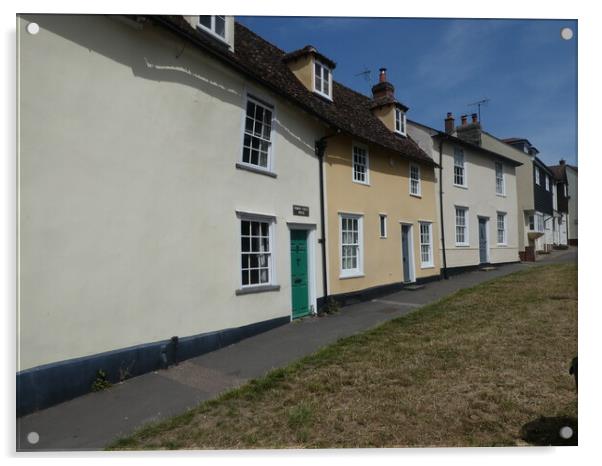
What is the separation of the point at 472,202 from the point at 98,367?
494 inches

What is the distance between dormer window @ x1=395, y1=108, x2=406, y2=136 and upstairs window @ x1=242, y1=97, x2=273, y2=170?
664 centimetres

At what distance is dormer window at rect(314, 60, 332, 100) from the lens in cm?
977

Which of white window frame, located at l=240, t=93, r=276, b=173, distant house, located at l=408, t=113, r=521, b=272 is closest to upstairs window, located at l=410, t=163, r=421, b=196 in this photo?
distant house, located at l=408, t=113, r=521, b=272

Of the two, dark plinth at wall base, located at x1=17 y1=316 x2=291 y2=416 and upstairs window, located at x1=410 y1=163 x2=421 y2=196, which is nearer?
dark plinth at wall base, located at x1=17 y1=316 x2=291 y2=416

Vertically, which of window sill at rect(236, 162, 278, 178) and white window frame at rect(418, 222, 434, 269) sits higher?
window sill at rect(236, 162, 278, 178)

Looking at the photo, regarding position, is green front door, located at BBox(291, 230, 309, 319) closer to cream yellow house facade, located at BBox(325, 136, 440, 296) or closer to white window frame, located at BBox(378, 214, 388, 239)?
cream yellow house facade, located at BBox(325, 136, 440, 296)

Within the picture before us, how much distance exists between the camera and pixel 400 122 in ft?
42.3

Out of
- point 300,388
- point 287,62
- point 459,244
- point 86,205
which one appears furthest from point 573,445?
point 459,244

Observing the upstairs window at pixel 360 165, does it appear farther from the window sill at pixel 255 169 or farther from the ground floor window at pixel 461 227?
the ground floor window at pixel 461 227

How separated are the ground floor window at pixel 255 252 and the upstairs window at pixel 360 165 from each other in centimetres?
372

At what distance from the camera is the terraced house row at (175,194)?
3.76 metres

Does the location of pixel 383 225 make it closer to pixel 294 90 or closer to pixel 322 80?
pixel 322 80

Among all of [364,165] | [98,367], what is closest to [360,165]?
[364,165]

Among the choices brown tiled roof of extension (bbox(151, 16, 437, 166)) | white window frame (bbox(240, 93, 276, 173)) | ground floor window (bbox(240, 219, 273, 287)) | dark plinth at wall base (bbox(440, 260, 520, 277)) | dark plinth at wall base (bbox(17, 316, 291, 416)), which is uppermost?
brown tiled roof of extension (bbox(151, 16, 437, 166))
